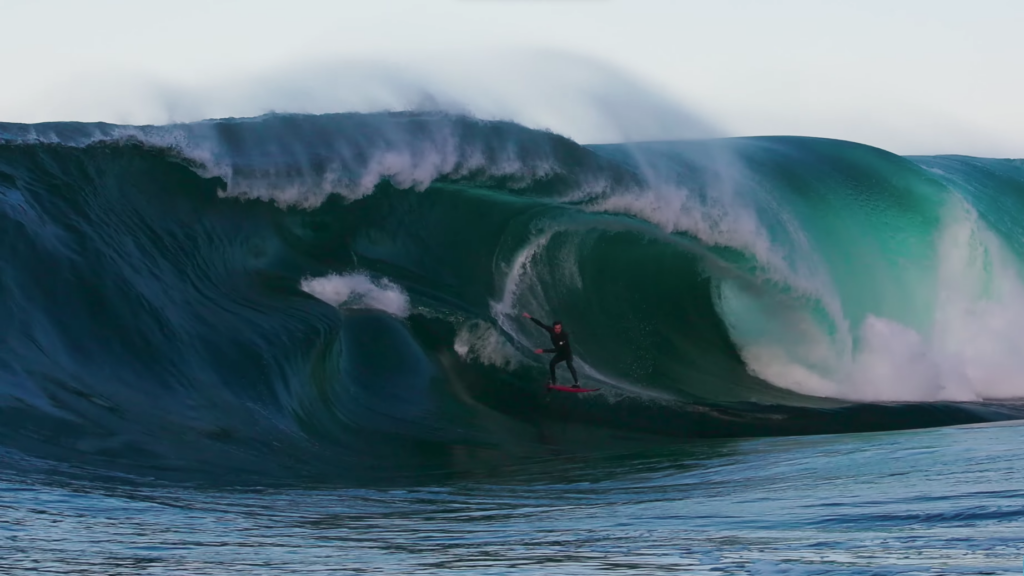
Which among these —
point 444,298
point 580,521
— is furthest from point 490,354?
point 580,521

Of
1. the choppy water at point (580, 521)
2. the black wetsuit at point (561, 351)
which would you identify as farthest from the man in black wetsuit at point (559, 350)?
the choppy water at point (580, 521)

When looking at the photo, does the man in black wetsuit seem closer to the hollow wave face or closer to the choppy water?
the hollow wave face

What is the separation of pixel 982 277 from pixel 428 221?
8.54m

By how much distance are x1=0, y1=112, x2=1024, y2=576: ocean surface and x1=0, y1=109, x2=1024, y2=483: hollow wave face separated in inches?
1.7

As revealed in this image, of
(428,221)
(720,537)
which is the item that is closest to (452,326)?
(428,221)

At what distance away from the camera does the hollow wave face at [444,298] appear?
1000cm

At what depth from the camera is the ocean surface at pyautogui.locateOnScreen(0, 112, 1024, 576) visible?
20.4 ft

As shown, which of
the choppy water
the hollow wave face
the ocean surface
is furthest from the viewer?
the hollow wave face

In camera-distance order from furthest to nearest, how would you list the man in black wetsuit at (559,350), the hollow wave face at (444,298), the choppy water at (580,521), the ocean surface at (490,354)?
the man in black wetsuit at (559,350) < the hollow wave face at (444,298) < the ocean surface at (490,354) < the choppy water at (580,521)

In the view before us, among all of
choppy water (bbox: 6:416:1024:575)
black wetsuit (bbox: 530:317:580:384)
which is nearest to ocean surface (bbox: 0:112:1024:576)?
choppy water (bbox: 6:416:1024:575)

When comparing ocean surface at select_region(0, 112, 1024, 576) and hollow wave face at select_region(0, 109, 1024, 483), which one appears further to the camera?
hollow wave face at select_region(0, 109, 1024, 483)

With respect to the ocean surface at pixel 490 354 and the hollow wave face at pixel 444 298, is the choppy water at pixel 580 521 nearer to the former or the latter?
the ocean surface at pixel 490 354

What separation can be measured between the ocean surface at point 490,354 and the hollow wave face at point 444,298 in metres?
0.04

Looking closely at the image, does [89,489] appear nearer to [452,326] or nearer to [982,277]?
[452,326]
